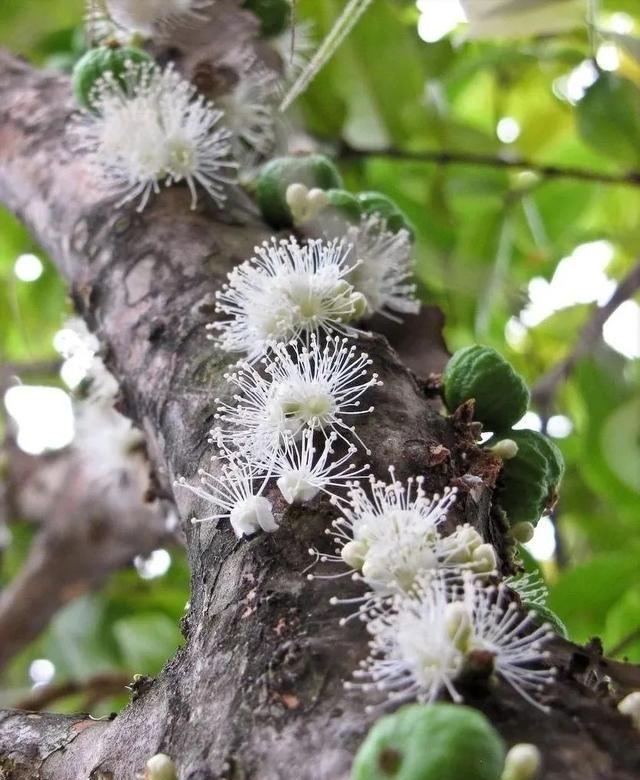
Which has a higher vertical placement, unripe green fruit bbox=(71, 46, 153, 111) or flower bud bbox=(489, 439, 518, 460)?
unripe green fruit bbox=(71, 46, 153, 111)

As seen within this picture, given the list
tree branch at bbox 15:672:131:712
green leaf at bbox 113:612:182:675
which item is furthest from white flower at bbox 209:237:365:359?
green leaf at bbox 113:612:182:675

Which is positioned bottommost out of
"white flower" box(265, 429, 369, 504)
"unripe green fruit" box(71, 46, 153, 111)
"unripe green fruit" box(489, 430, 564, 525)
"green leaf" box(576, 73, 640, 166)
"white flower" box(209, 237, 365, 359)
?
"green leaf" box(576, 73, 640, 166)

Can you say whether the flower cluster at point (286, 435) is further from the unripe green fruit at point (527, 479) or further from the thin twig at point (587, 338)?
the thin twig at point (587, 338)

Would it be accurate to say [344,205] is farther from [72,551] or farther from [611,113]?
[72,551]

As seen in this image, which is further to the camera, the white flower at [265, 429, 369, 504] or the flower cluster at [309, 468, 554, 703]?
the white flower at [265, 429, 369, 504]

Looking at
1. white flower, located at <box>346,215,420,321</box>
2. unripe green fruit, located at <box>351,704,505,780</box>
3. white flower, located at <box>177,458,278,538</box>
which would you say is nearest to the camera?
unripe green fruit, located at <box>351,704,505,780</box>

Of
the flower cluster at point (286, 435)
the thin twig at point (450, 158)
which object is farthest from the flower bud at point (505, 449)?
the thin twig at point (450, 158)

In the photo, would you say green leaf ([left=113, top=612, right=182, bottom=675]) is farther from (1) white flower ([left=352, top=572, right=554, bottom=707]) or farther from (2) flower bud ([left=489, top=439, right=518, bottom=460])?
(1) white flower ([left=352, top=572, right=554, bottom=707])
